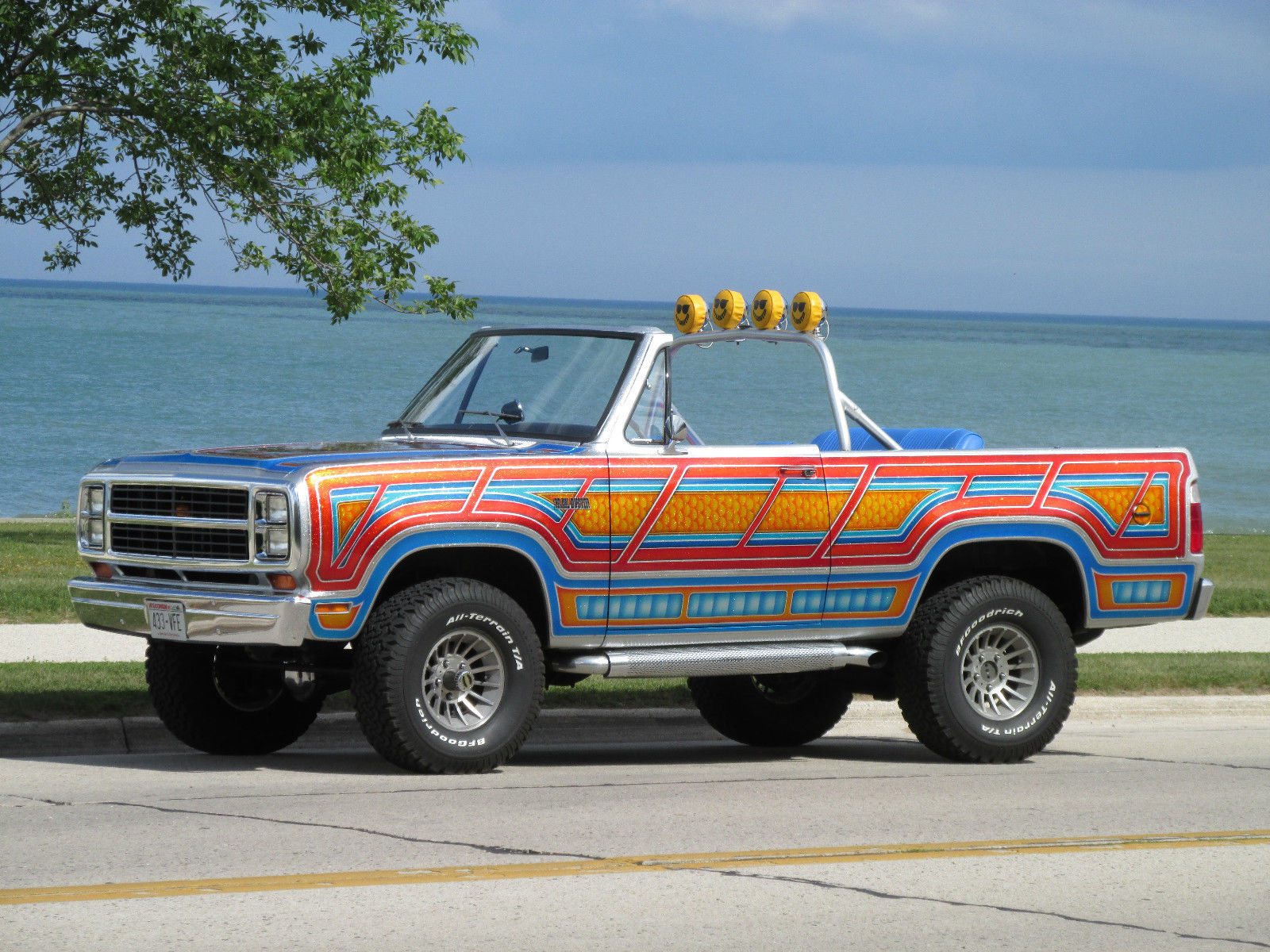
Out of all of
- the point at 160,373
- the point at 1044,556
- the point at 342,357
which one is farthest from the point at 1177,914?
the point at 342,357

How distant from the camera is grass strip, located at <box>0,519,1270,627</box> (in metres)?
14.6

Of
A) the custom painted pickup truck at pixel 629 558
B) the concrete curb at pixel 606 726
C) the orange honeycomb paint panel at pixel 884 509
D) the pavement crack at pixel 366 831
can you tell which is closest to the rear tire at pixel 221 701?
the custom painted pickup truck at pixel 629 558

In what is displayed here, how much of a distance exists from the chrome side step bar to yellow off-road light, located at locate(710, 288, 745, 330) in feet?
5.76

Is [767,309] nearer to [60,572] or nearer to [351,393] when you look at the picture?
[60,572]

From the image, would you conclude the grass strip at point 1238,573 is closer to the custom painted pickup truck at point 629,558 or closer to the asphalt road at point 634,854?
the custom painted pickup truck at point 629,558

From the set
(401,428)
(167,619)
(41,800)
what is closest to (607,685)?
(401,428)

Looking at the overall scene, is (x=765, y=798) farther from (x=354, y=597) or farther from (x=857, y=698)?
(x=857, y=698)

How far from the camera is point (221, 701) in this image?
9188 mm

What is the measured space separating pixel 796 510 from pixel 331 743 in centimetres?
294

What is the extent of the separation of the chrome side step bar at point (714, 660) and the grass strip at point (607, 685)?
83.4 inches

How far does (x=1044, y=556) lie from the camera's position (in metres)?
9.93

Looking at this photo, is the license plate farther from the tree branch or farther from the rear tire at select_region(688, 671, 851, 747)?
the tree branch

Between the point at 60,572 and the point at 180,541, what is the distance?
936 centimetres

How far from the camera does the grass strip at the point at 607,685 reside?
10008 millimetres
